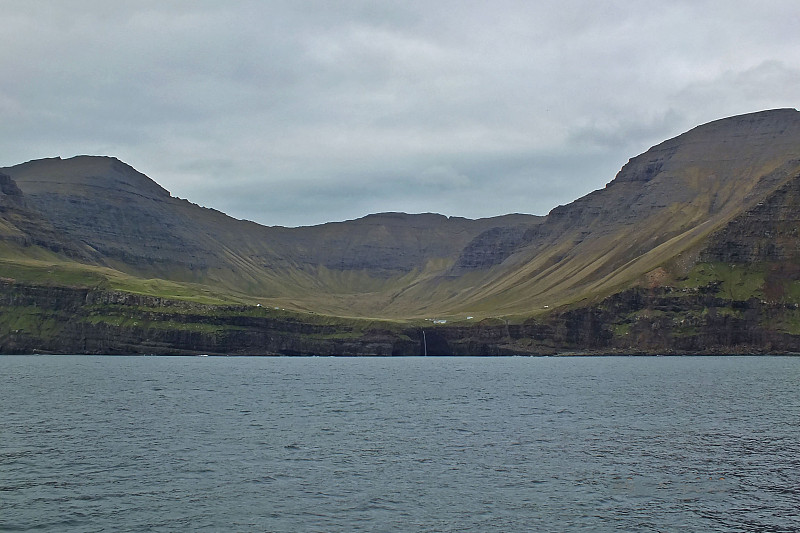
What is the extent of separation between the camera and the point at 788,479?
210 ft

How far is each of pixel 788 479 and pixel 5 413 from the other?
301 feet

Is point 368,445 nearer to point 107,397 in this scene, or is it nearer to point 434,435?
point 434,435

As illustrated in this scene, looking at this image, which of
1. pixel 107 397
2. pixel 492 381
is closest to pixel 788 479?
pixel 107 397

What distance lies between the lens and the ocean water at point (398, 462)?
175 ft

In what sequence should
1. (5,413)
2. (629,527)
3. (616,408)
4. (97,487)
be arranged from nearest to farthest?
(629,527)
(97,487)
(5,413)
(616,408)

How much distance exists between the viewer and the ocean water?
5334cm

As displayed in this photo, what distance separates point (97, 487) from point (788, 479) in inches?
2143

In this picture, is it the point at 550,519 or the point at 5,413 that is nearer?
the point at 550,519

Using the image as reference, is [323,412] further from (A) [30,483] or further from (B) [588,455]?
(A) [30,483]

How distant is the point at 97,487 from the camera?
61.0 metres

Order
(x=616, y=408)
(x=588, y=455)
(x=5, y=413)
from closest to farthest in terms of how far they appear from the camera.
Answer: (x=588, y=455) < (x=5, y=413) < (x=616, y=408)

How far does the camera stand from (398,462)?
72062mm

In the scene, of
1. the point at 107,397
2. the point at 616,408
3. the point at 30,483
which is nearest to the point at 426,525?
the point at 30,483

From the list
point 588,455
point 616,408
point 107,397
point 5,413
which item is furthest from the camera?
point 107,397
